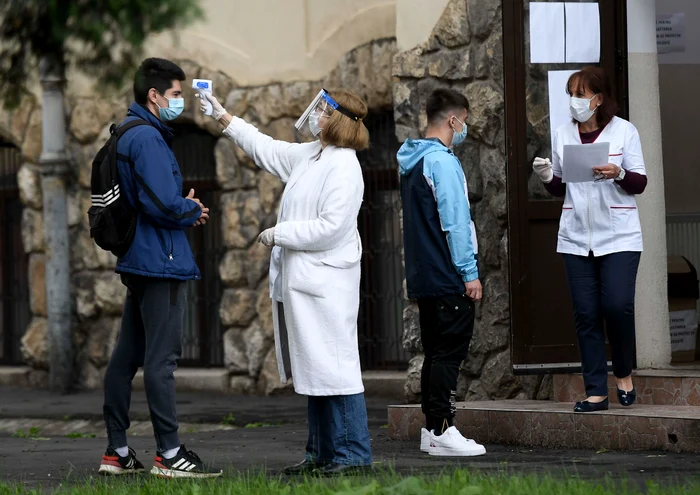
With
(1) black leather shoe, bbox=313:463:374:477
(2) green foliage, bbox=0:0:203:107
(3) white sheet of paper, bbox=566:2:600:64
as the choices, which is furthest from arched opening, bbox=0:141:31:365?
(2) green foliage, bbox=0:0:203:107

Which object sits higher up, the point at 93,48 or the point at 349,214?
the point at 93,48

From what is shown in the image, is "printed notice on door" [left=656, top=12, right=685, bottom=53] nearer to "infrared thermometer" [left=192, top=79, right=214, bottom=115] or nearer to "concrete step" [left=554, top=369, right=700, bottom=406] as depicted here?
"concrete step" [left=554, top=369, right=700, bottom=406]

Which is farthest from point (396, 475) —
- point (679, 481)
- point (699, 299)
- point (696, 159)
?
Answer: point (696, 159)

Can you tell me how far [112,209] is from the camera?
6.67 m

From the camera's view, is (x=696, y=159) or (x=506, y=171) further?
(x=696, y=159)

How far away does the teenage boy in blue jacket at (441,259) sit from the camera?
718 centimetres

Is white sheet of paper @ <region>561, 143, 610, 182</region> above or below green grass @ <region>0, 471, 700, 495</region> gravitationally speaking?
above

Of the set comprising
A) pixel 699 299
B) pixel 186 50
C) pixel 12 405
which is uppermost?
pixel 186 50

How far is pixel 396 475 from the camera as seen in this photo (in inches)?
236

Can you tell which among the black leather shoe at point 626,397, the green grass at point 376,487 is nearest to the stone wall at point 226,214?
the black leather shoe at point 626,397

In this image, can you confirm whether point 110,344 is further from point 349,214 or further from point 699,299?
Answer: point 349,214

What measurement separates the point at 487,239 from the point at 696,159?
120 inches

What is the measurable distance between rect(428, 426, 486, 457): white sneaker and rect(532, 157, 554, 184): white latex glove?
1.49m

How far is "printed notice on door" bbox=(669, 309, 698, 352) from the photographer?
9484 millimetres
